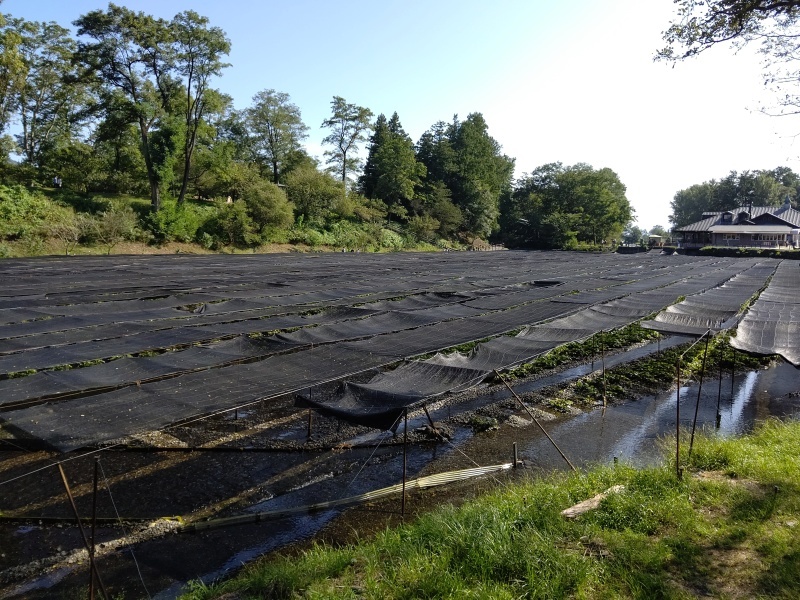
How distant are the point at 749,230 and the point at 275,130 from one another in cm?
4989

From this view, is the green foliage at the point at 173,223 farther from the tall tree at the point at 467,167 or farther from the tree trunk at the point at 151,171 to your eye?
the tall tree at the point at 467,167

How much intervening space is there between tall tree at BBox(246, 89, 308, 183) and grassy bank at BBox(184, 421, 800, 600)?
49.6 m

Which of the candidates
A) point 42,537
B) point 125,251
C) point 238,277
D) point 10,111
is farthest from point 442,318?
point 10,111

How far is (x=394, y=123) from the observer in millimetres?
62219

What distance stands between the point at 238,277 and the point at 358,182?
38.9 meters

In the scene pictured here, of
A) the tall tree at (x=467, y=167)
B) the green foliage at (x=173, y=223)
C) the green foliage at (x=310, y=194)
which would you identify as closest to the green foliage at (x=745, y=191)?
the tall tree at (x=467, y=167)

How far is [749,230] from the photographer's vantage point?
56312 millimetres

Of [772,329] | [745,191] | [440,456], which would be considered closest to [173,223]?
[440,456]

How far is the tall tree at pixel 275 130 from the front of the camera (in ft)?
164

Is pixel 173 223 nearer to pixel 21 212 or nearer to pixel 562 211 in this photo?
pixel 21 212

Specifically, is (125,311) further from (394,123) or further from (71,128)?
(394,123)

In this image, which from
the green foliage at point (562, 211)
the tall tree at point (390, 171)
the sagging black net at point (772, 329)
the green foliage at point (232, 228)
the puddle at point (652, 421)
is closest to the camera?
the puddle at point (652, 421)

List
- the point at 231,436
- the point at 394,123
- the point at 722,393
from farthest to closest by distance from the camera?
the point at 394,123
the point at 722,393
the point at 231,436

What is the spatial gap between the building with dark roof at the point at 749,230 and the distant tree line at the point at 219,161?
8.39 metres
